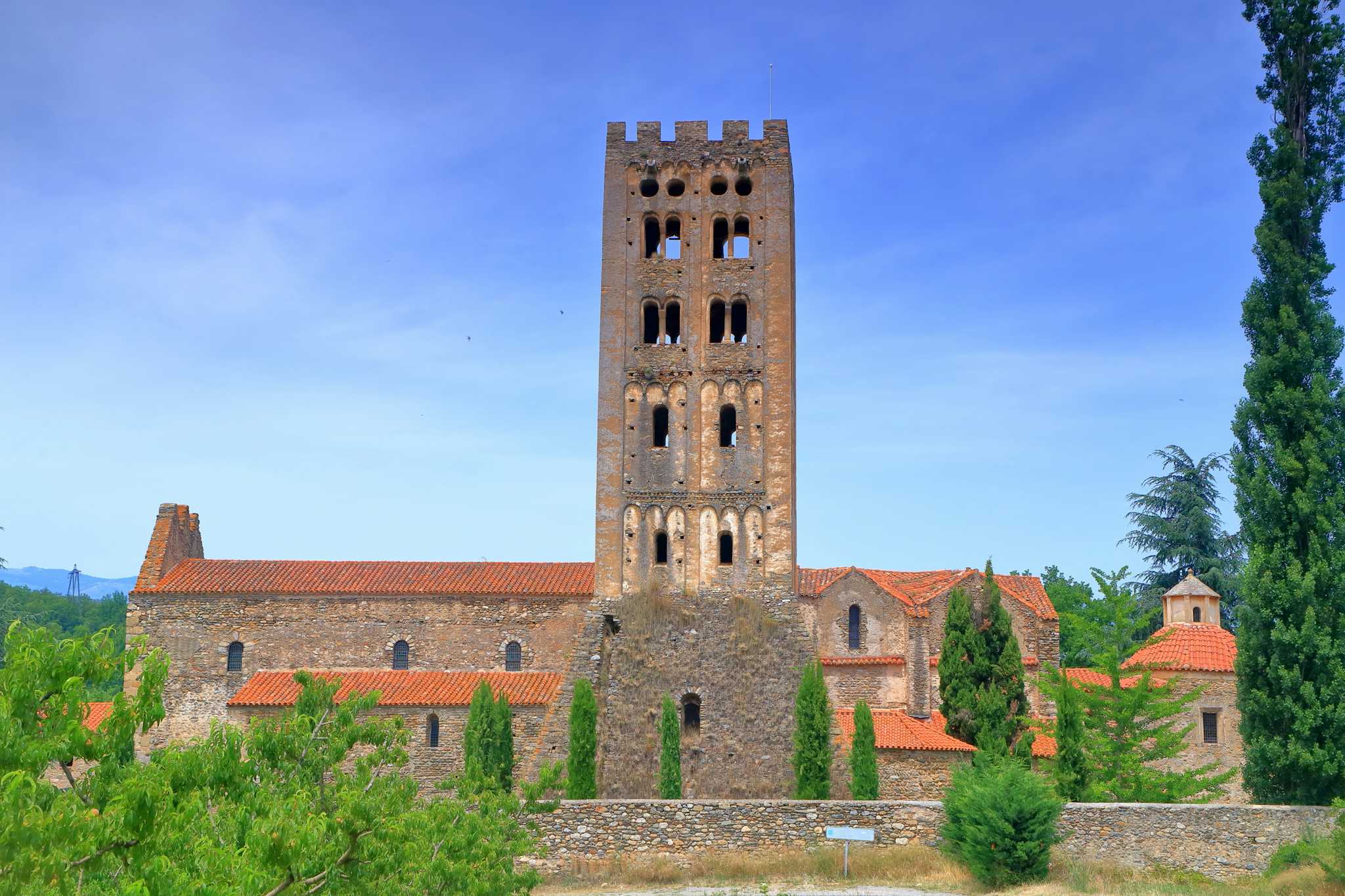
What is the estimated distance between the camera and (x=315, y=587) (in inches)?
1379

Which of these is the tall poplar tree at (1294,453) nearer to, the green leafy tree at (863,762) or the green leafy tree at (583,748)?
the green leafy tree at (863,762)

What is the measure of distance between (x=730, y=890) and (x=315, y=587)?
18381mm

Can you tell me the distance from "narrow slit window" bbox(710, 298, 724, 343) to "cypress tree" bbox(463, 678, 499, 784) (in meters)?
11.3

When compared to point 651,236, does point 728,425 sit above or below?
below

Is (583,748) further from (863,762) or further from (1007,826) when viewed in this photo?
(1007,826)

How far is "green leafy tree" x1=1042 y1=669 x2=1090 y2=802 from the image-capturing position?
27094mm

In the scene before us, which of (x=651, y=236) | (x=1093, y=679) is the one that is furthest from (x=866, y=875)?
(x=651, y=236)

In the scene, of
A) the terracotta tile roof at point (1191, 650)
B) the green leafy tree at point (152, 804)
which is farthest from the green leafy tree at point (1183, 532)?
the green leafy tree at point (152, 804)

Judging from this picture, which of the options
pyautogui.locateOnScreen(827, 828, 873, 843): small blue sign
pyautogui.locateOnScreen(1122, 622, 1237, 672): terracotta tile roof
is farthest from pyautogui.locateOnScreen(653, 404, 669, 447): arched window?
pyautogui.locateOnScreen(1122, 622, 1237, 672): terracotta tile roof

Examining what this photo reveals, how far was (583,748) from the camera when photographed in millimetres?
27938

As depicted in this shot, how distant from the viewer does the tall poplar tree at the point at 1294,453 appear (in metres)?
21.3

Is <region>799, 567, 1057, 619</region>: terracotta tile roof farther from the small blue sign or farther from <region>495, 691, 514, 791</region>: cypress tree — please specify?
the small blue sign

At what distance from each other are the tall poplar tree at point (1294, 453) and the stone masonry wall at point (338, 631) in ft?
61.0

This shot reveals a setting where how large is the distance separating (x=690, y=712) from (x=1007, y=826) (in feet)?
34.4
